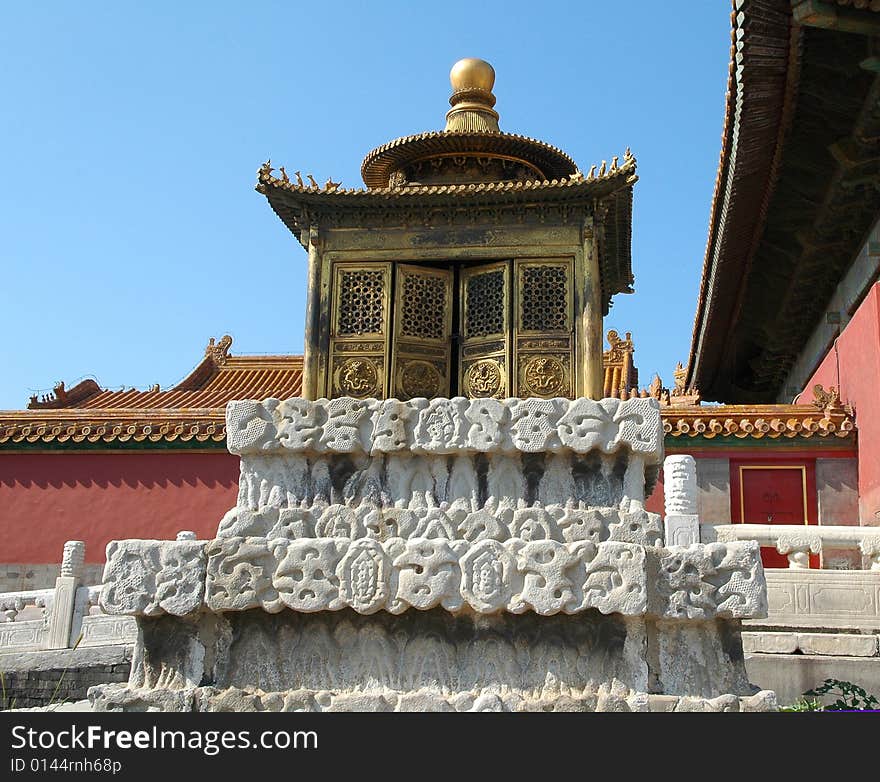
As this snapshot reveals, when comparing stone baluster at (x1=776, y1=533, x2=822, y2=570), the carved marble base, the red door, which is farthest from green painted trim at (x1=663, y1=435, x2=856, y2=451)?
the carved marble base

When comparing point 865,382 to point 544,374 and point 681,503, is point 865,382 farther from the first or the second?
point 544,374

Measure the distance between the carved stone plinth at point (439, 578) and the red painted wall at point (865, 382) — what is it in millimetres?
7118

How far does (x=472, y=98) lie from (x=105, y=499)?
8.23 meters

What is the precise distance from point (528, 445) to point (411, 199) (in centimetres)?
515

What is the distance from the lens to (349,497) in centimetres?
438

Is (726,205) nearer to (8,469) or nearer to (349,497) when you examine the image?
(349,497)

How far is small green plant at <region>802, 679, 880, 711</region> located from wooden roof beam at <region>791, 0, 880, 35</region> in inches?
200

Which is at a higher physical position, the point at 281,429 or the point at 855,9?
the point at 855,9

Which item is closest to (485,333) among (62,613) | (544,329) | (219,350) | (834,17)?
(544,329)

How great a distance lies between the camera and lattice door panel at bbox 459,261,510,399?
22.4ft

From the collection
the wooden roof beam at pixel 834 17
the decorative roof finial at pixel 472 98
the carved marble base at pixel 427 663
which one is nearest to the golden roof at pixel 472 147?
the decorative roof finial at pixel 472 98

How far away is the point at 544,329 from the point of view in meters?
7.10
